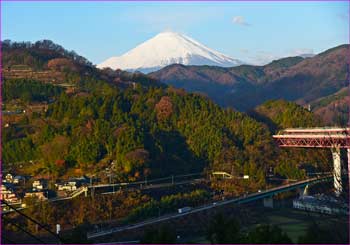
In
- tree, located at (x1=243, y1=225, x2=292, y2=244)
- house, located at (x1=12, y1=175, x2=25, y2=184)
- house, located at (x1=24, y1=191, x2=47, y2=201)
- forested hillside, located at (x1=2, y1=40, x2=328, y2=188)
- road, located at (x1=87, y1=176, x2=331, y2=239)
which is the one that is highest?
forested hillside, located at (x1=2, y1=40, x2=328, y2=188)

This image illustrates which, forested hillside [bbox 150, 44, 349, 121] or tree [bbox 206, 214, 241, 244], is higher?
forested hillside [bbox 150, 44, 349, 121]

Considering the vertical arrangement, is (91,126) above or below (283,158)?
above

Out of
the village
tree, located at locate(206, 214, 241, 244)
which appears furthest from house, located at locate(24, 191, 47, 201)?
tree, located at locate(206, 214, 241, 244)

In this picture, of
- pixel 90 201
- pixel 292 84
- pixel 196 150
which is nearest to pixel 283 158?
pixel 196 150

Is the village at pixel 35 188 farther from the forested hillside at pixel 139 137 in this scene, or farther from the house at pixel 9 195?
the forested hillside at pixel 139 137

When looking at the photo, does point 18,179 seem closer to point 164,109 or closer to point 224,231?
point 164,109

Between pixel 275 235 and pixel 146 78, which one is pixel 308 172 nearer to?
pixel 275 235

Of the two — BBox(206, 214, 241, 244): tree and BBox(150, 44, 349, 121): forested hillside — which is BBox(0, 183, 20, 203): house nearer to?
BBox(206, 214, 241, 244): tree

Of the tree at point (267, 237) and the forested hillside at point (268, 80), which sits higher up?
the forested hillside at point (268, 80)

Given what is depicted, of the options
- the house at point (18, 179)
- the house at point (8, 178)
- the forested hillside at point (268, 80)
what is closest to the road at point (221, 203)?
the house at point (18, 179)
